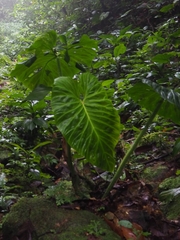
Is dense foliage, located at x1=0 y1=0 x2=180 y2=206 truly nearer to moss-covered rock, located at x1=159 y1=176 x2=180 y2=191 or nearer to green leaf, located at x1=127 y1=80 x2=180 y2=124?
green leaf, located at x1=127 y1=80 x2=180 y2=124

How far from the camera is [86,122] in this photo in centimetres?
125

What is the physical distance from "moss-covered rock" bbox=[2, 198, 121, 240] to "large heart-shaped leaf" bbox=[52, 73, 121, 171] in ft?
1.10

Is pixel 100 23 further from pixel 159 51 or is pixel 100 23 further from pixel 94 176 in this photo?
pixel 94 176

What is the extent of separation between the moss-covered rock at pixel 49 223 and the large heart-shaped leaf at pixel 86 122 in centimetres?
33

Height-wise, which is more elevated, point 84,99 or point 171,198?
point 84,99

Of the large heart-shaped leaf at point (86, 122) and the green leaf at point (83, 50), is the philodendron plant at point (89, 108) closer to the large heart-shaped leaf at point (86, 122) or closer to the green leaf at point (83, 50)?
the large heart-shaped leaf at point (86, 122)

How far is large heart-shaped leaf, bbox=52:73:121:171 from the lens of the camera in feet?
4.03

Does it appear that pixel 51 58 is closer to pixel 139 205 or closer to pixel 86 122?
pixel 86 122

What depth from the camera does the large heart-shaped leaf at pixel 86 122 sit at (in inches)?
48.3

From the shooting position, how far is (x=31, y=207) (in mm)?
1440

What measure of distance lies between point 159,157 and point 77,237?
3.43 ft

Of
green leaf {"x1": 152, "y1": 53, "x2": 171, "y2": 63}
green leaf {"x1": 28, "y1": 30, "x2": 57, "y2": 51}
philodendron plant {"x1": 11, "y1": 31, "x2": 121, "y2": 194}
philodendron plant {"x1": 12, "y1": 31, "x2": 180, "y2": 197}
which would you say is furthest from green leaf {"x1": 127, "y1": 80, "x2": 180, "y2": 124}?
green leaf {"x1": 152, "y1": 53, "x2": 171, "y2": 63}

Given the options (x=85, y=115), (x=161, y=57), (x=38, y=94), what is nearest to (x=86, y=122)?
(x=85, y=115)

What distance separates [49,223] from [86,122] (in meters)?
0.54
